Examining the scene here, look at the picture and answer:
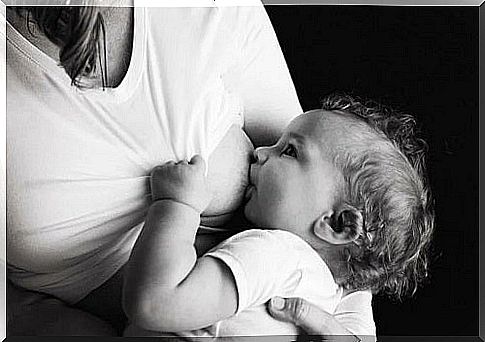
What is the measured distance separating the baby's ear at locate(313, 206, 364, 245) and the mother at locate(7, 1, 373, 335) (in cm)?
13

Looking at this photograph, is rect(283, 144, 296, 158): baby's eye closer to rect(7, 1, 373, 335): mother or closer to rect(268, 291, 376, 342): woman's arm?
rect(7, 1, 373, 335): mother

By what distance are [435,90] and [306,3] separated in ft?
0.87

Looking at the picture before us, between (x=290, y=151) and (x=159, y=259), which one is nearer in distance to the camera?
(x=159, y=259)

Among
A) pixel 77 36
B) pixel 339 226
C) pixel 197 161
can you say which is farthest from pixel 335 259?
pixel 77 36

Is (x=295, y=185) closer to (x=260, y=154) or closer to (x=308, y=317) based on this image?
(x=260, y=154)

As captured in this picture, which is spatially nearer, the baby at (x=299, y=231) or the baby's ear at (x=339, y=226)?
the baby at (x=299, y=231)

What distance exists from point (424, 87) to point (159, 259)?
0.56 m

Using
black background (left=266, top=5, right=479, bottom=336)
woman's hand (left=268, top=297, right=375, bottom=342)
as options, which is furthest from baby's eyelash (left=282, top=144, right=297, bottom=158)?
woman's hand (left=268, top=297, right=375, bottom=342)

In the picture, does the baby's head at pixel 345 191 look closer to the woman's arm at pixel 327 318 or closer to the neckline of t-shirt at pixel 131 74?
the woman's arm at pixel 327 318

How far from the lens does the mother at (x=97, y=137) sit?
1.32 meters

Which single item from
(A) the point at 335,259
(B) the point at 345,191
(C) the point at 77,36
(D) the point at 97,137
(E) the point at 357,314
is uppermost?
(C) the point at 77,36

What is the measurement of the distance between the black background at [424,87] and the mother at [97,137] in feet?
0.44

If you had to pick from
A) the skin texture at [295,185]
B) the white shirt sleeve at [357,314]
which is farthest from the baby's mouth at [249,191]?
the white shirt sleeve at [357,314]

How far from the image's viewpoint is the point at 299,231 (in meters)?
1.40
